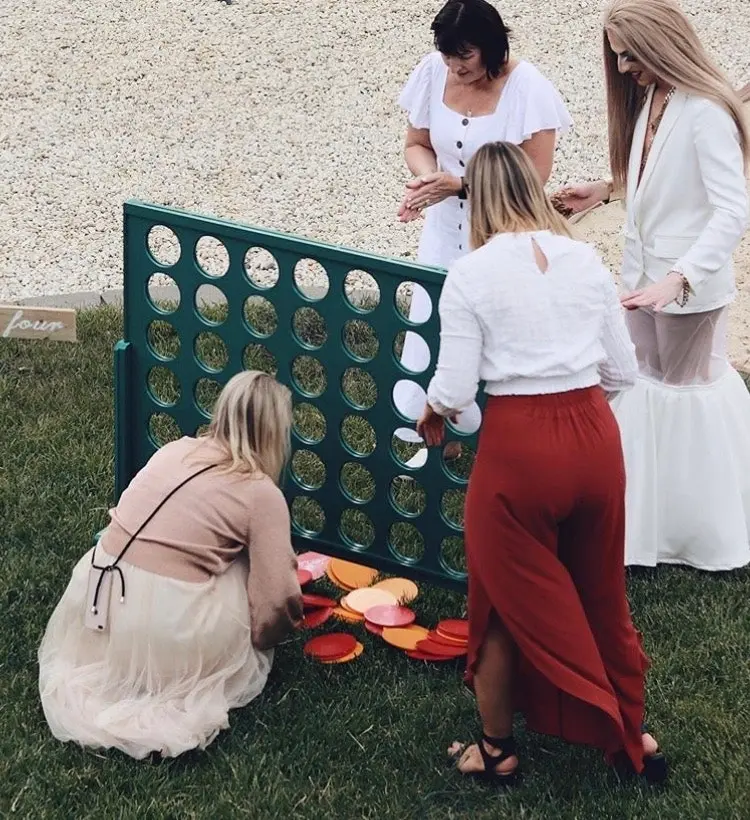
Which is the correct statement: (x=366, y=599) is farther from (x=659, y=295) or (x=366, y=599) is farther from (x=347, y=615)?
(x=659, y=295)

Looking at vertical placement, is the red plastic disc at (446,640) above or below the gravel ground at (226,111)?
below

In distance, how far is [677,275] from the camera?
3818 mm

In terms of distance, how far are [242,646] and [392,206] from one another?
4.97m

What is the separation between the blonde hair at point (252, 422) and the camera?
3.60 meters

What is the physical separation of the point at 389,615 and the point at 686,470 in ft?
3.88

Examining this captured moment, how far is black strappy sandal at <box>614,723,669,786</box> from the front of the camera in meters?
3.38

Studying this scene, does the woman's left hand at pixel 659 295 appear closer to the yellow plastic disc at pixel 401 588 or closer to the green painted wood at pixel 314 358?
the green painted wood at pixel 314 358

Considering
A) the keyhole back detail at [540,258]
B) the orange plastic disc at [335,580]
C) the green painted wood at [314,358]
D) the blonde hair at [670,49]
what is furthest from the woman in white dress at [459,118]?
the keyhole back detail at [540,258]

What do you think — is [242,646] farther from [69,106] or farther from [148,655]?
[69,106]

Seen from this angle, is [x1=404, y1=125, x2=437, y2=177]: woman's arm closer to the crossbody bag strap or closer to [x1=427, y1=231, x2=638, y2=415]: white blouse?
Answer: the crossbody bag strap

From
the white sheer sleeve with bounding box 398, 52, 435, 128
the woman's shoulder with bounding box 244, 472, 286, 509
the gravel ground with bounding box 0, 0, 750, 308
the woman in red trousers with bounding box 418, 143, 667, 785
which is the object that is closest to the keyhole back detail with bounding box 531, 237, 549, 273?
the woman in red trousers with bounding box 418, 143, 667, 785

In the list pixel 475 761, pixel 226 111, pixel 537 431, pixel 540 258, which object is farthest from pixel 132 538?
pixel 226 111

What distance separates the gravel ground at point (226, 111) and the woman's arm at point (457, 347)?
4.59 metres

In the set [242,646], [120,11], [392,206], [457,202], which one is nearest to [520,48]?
[392,206]
